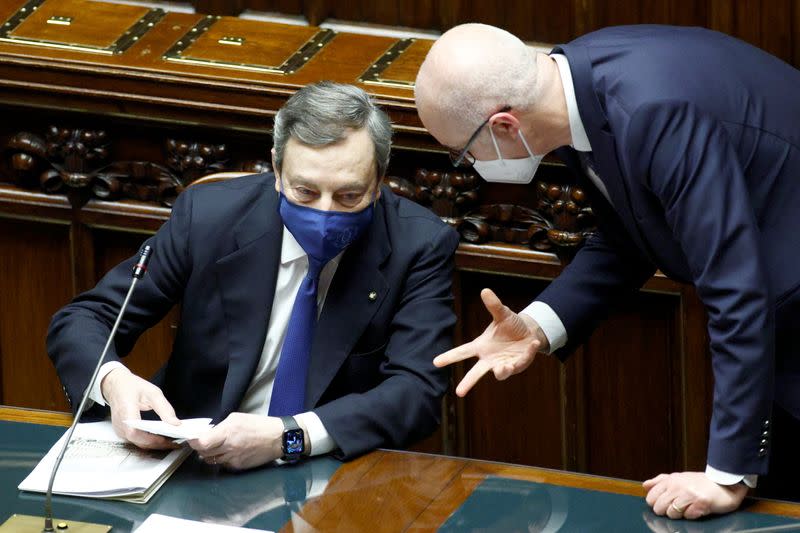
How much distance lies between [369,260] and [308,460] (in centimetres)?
55

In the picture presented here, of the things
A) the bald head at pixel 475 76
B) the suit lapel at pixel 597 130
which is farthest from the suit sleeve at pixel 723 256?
the bald head at pixel 475 76

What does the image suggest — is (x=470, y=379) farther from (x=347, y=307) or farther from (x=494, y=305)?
(x=347, y=307)

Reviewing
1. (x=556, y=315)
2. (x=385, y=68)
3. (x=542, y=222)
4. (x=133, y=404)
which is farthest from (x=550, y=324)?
(x=385, y=68)

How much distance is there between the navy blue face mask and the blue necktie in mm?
42

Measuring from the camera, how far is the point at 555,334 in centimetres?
305

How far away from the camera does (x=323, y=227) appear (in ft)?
10.2

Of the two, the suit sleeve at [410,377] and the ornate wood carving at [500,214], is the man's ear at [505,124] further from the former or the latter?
the ornate wood carving at [500,214]

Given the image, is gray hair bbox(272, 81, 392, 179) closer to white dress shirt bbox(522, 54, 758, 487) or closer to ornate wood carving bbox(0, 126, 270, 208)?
white dress shirt bbox(522, 54, 758, 487)

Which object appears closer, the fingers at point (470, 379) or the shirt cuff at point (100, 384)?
the fingers at point (470, 379)

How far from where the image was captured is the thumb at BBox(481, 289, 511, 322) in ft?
9.10

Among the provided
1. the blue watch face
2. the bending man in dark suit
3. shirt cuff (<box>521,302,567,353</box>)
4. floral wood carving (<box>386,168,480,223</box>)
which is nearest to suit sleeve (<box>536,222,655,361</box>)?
shirt cuff (<box>521,302,567,353</box>)

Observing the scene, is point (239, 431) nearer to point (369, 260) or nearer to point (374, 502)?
point (374, 502)

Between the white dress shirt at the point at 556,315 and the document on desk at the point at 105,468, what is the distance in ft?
2.40

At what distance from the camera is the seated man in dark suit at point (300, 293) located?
311cm
